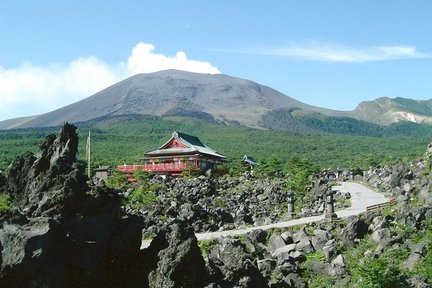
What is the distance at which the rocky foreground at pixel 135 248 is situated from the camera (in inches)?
453

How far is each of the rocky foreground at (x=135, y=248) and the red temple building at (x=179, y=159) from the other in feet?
97.7

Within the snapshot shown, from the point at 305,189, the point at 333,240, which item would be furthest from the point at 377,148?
the point at 333,240

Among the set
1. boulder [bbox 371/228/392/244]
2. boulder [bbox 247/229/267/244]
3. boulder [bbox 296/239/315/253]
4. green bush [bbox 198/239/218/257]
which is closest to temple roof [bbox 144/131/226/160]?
boulder [bbox 247/229/267/244]

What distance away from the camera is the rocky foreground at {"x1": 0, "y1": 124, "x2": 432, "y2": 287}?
11.5m

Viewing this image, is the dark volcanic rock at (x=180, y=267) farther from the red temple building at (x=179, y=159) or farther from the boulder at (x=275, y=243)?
the red temple building at (x=179, y=159)

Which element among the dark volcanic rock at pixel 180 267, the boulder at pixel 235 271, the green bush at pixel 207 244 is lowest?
the green bush at pixel 207 244

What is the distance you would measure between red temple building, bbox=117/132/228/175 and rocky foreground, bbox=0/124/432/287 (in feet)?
97.7

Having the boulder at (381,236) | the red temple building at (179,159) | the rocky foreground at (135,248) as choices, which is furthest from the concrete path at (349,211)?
the red temple building at (179,159)

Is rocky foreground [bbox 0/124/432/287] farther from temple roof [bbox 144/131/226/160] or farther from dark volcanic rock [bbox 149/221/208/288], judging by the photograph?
temple roof [bbox 144/131/226/160]

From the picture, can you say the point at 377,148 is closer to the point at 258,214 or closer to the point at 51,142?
the point at 258,214

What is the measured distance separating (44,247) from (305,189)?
99.2 feet

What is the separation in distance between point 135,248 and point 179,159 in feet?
136

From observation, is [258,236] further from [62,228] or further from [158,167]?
[158,167]

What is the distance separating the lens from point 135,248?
13391 millimetres
